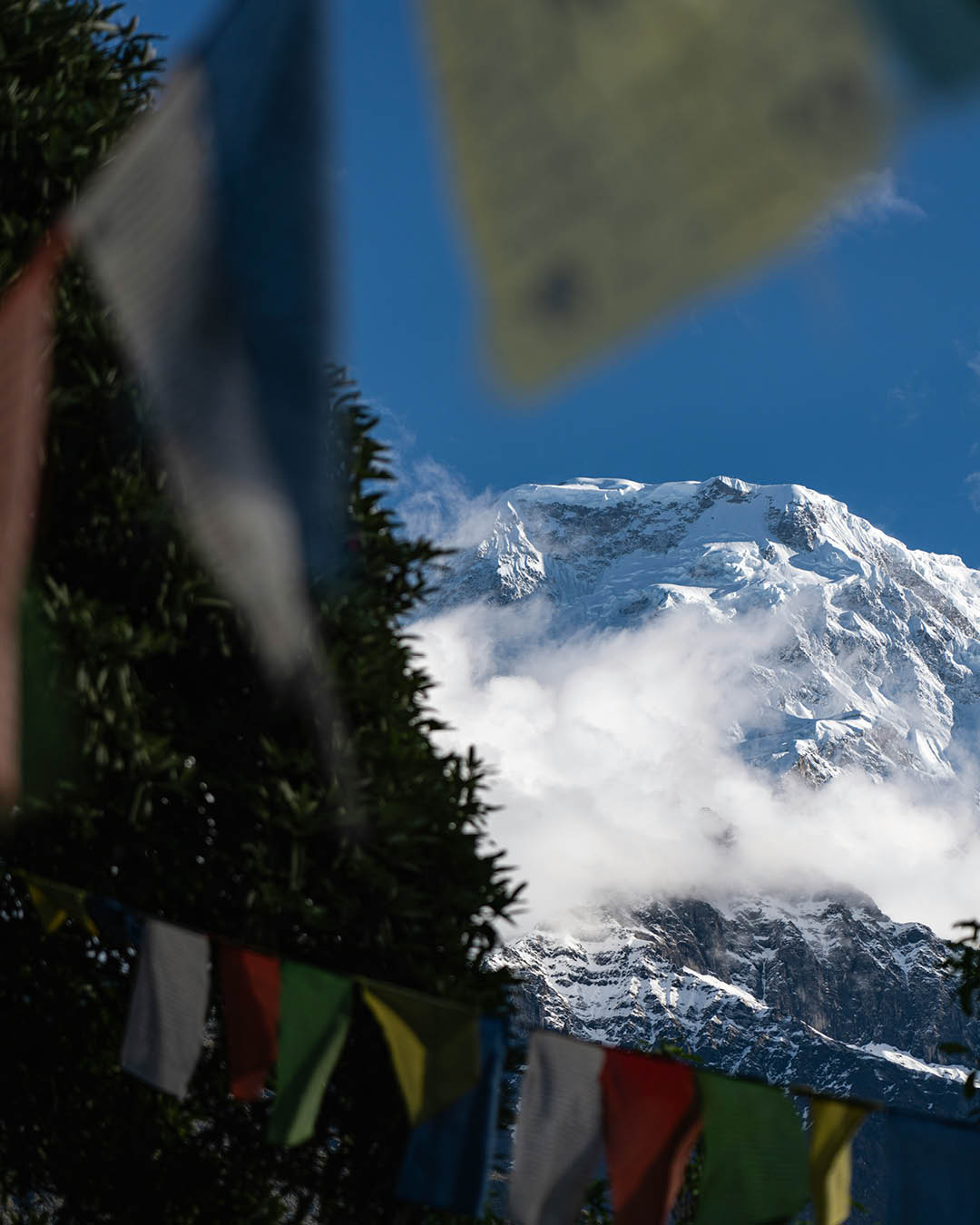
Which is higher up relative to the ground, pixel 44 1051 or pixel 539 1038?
pixel 539 1038

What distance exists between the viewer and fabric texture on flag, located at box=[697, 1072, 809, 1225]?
5.69 m

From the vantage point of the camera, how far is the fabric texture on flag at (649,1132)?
6.00 m

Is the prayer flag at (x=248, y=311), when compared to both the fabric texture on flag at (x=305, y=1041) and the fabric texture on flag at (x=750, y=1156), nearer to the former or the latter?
the fabric texture on flag at (x=750, y=1156)

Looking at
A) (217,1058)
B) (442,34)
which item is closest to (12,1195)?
(217,1058)

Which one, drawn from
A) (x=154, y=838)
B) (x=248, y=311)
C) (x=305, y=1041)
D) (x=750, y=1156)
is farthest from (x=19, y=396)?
(x=750, y=1156)

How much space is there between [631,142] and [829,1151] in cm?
580

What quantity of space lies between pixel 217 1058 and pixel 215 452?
24.5 feet

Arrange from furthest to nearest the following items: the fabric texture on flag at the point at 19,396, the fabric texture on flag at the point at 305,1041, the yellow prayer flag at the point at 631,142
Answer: the fabric texture on flag at the point at 305,1041
the fabric texture on flag at the point at 19,396
the yellow prayer flag at the point at 631,142

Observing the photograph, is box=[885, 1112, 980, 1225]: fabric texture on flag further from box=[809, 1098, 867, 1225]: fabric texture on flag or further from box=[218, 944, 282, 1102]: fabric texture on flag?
box=[218, 944, 282, 1102]: fabric texture on flag

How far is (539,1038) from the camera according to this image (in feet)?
20.6

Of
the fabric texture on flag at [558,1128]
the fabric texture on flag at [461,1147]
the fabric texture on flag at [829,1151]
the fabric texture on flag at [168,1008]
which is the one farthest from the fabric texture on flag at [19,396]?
the fabric texture on flag at [829,1151]

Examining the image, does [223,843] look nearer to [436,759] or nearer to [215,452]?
[436,759]

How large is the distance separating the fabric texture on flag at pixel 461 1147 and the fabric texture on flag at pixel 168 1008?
1558mm

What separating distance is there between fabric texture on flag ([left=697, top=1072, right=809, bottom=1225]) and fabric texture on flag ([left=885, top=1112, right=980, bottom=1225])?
1.52 ft
